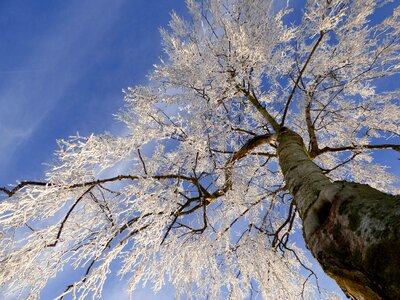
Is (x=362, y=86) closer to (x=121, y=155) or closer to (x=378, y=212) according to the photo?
(x=121, y=155)

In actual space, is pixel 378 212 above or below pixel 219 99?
below

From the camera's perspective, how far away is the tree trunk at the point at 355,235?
1.03 m

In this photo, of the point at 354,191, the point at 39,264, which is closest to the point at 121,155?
the point at 39,264

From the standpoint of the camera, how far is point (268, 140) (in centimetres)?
418

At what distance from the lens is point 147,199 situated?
3.39 meters

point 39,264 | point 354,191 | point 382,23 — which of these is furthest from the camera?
point 382,23

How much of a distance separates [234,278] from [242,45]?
338cm

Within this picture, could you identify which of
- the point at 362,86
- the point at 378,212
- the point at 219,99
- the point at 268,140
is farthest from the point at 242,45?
the point at 378,212

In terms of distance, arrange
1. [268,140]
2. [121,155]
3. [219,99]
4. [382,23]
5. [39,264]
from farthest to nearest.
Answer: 1. [219,99]
2. [382,23]
3. [268,140]
4. [121,155]
5. [39,264]

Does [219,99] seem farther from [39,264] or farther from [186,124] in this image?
[39,264]

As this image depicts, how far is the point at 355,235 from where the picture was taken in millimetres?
1224

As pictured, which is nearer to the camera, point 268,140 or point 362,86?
point 268,140

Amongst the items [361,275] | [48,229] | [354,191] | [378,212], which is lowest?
[361,275]

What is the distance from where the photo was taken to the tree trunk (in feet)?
3.38
